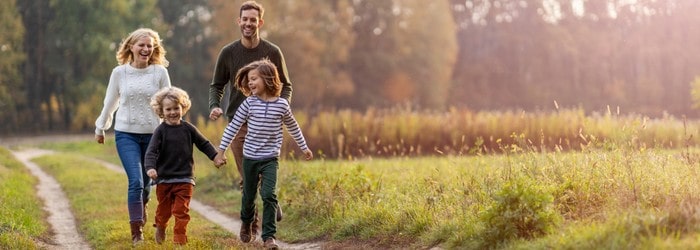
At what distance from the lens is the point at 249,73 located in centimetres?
823

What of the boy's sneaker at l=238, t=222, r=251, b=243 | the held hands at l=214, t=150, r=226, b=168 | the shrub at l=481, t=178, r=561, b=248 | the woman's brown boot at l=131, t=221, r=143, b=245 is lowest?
the boy's sneaker at l=238, t=222, r=251, b=243

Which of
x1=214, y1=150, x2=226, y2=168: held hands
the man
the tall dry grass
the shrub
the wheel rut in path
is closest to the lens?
the shrub

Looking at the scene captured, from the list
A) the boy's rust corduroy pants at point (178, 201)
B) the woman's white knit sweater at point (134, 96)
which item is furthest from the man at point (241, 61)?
the boy's rust corduroy pants at point (178, 201)

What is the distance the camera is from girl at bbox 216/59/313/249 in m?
8.21

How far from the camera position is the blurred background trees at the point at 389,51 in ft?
144

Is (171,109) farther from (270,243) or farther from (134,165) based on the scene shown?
(270,243)

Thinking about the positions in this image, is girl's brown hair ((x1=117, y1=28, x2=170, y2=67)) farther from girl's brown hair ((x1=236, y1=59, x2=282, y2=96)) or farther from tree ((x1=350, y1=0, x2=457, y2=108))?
tree ((x1=350, y1=0, x2=457, y2=108))

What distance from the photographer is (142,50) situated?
8906 millimetres

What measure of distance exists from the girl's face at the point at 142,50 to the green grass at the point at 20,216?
2023 mm

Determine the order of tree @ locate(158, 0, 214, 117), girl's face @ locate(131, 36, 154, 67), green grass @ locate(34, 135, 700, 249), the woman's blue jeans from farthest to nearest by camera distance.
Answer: tree @ locate(158, 0, 214, 117)
girl's face @ locate(131, 36, 154, 67)
the woman's blue jeans
green grass @ locate(34, 135, 700, 249)

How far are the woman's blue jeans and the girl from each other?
39.2 inches

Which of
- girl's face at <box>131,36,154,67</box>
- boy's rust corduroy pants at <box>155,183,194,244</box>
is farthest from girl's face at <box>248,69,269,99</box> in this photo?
girl's face at <box>131,36,154,67</box>

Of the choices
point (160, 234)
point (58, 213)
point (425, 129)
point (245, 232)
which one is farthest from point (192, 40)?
point (160, 234)

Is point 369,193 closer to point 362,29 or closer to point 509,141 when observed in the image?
point 509,141
